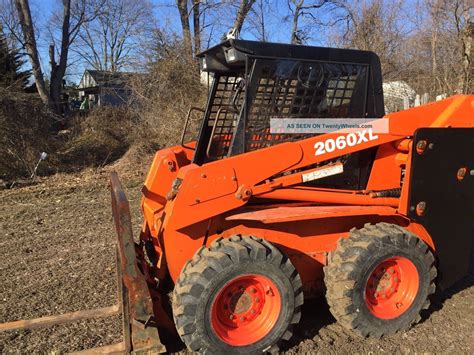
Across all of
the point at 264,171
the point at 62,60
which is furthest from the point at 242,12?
the point at 264,171

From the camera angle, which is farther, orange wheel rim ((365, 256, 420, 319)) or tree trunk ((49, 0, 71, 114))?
tree trunk ((49, 0, 71, 114))

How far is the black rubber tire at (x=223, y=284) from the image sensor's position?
2898 mm

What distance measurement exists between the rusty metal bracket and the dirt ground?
611 millimetres

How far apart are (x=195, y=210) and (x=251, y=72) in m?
1.05

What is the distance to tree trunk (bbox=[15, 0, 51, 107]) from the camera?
706 inches

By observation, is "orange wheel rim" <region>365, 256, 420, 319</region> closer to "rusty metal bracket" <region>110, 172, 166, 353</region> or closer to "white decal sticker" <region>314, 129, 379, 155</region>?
"white decal sticker" <region>314, 129, 379, 155</region>

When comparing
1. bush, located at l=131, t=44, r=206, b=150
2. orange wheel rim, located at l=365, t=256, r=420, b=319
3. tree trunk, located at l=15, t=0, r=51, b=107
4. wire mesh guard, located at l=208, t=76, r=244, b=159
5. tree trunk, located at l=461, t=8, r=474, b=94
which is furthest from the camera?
tree trunk, located at l=15, t=0, r=51, b=107

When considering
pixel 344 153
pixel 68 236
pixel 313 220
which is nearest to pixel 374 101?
pixel 344 153

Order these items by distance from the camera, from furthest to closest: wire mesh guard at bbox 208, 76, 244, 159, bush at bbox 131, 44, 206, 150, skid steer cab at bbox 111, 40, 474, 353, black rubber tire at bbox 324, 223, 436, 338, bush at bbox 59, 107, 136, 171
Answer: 1. bush at bbox 131, 44, 206, 150
2. bush at bbox 59, 107, 136, 171
3. wire mesh guard at bbox 208, 76, 244, 159
4. black rubber tire at bbox 324, 223, 436, 338
5. skid steer cab at bbox 111, 40, 474, 353

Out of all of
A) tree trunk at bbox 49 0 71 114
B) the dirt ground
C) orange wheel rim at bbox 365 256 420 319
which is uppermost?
tree trunk at bbox 49 0 71 114

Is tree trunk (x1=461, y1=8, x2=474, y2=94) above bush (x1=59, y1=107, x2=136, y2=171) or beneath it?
above

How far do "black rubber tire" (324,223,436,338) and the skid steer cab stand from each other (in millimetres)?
10

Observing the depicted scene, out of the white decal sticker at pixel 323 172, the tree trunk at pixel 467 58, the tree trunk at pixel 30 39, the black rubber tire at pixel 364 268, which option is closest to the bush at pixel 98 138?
the tree trunk at pixel 30 39

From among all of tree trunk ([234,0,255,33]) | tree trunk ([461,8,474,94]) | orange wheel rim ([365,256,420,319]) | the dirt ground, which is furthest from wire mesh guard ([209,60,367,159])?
tree trunk ([234,0,255,33])
